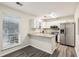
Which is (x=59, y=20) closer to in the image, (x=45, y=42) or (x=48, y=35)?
(x=48, y=35)

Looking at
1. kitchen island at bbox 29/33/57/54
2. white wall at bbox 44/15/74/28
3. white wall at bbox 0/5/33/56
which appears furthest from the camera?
white wall at bbox 44/15/74/28

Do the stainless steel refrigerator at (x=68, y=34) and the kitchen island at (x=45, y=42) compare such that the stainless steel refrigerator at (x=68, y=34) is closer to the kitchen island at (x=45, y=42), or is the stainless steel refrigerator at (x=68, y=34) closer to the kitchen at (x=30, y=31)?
the kitchen at (x=30, y=31)

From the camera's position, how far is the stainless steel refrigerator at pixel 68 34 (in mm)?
4281

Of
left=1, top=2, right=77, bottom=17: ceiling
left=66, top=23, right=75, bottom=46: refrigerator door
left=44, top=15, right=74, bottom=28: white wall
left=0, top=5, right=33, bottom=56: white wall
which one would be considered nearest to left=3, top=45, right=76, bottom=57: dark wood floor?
left=0, top=5, right=33, bottom=56: white wall

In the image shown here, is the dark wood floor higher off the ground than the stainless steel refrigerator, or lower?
lower

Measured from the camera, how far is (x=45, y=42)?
11.6 feet

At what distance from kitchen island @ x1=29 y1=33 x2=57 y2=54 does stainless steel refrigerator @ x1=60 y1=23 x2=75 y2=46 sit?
1387 millimetres

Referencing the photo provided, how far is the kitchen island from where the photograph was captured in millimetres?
3279

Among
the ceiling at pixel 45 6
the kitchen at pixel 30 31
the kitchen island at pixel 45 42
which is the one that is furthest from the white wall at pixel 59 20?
the kitchen island at pixel 45 42

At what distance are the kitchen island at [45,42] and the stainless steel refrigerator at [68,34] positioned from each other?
1.39m

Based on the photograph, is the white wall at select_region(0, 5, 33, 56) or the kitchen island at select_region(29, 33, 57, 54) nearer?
the white wall at select_region(0, 5, 33, 56)

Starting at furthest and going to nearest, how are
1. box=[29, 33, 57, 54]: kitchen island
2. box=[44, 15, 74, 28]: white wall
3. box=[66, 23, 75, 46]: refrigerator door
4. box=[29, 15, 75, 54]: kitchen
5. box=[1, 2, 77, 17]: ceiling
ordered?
box=[44, 15, 74, 28]: white wall < box=[66, 23, 75, 46]: refrigerator door < box=[29, 15, 75, 54]: kitchen < box=[29, 33, 57, 54]: kitchen island < box=[1, 2, 77, 17]: ceiling

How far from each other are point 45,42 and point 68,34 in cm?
198

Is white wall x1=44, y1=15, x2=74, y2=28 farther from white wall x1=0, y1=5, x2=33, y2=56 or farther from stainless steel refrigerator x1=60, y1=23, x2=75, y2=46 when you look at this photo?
white wall x1=0, y1=5, x2=33, y2=56
